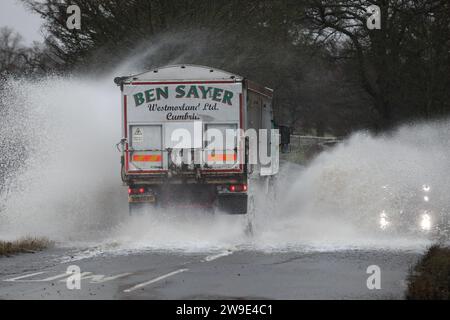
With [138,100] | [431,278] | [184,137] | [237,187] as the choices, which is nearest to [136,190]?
[184,137]

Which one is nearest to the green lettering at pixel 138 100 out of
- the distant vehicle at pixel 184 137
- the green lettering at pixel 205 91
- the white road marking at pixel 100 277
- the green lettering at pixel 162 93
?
the distant vehicle at pixel 184 137

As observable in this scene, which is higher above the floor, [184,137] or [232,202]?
[184,137]

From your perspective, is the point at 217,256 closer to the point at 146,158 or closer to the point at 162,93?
the point at 146,158

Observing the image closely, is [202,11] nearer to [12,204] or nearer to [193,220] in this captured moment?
[12,204]

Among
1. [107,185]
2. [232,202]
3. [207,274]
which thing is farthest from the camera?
[107,185]

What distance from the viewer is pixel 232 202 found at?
1908 cm

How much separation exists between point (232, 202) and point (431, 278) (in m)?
8.13

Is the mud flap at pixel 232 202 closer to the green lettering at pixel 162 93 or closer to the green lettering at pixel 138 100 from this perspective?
the green lettering at pixel 162 93

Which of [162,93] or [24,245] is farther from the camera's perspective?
[162,93]

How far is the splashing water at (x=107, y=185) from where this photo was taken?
1967 centimetres

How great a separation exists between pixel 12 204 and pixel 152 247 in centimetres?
768

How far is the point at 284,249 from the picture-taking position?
661 inches

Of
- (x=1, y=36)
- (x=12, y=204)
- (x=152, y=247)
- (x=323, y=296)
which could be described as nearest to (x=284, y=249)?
(x=152, y=247)

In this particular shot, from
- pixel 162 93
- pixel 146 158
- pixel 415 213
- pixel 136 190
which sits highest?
pixel 162 93
